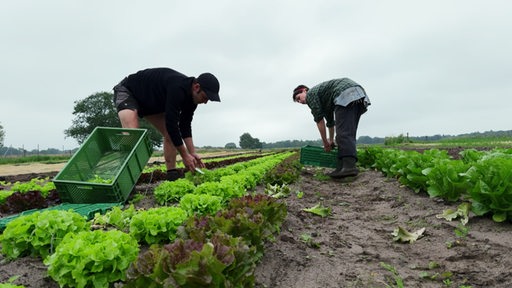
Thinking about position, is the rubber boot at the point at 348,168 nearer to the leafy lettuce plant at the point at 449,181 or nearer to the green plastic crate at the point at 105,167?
the leafy lettuce plant at the point at 449,181

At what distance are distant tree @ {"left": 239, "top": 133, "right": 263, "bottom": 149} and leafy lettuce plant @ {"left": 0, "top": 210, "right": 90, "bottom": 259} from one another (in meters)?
91.5

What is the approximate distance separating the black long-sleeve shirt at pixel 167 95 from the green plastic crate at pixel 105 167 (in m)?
0.48

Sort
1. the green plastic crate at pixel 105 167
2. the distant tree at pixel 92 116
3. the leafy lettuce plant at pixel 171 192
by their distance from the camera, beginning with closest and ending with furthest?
the green plastic crate at pixel 105 167, the leafy lettuce plant at pixel 171 192, the distant tree at pixel 92 116

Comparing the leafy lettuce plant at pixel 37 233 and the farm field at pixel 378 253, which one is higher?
the leafy lettuce plant at pixel 37 233

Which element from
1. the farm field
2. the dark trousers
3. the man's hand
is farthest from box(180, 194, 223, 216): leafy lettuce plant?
the man's hand

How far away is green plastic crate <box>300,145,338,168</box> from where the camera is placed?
29.2 ft

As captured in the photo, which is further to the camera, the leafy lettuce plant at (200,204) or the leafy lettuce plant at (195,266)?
the leafy lettuce plant at (200,204)

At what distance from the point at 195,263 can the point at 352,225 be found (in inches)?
122

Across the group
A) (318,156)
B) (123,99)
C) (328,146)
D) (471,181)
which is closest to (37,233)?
(123,99)

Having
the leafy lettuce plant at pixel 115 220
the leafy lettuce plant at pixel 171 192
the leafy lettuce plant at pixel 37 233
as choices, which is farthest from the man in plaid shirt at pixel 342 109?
the leafy lettuce plant at pixel 37 233

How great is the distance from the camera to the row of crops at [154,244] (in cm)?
192

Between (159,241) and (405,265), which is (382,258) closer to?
(405,265)

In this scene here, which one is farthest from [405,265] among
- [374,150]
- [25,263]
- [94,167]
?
[374,150]

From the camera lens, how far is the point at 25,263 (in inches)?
110
